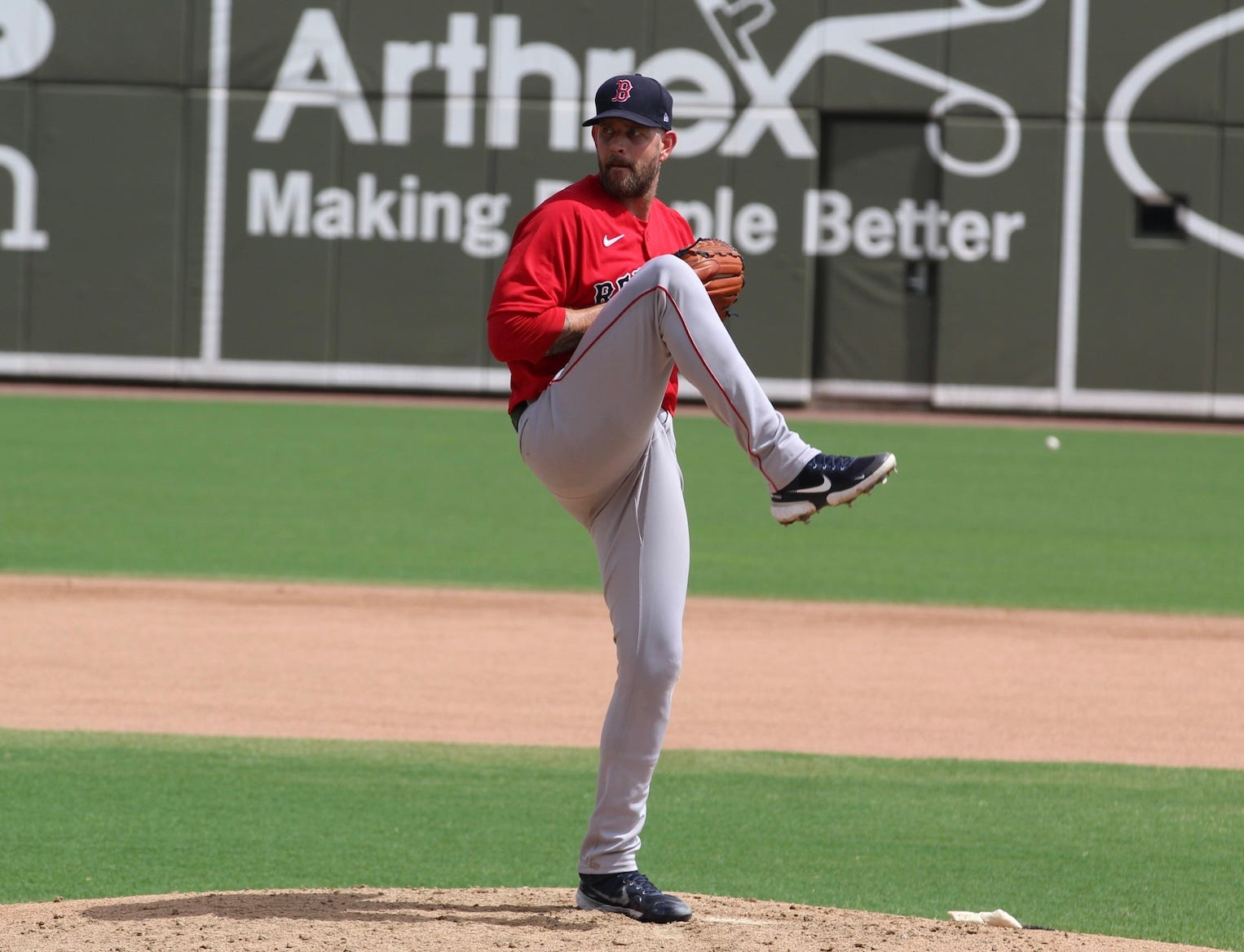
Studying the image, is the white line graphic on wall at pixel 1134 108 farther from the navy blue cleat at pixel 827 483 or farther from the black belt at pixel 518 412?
the navy blue cleat at pixel 827 483

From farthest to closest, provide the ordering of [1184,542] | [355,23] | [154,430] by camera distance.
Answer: [355,23]
[154,430]
[1184,542]

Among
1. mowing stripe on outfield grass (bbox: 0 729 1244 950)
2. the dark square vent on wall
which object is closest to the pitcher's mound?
mowing stripe on outfield grass (bbox: 0 729 1244 950)

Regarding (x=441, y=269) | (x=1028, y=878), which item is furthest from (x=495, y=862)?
(x=441, y=269)

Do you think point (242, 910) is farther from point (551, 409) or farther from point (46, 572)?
point (46, 572)

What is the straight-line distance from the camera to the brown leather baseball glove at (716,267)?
407 cm

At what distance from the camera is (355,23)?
878 inches

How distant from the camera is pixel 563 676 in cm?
841

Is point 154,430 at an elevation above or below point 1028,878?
above

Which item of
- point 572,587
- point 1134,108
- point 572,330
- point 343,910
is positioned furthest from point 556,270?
point 1134,108

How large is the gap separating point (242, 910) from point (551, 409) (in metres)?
1.40

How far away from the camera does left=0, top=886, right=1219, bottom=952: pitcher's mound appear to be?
12.5 ft

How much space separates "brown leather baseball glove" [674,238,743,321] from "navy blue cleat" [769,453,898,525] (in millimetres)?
484

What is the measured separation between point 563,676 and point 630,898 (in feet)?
14.1

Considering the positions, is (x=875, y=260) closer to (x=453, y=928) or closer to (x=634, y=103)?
(x=634, y=103)
